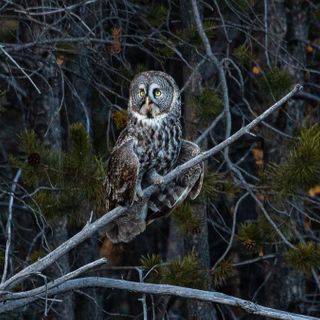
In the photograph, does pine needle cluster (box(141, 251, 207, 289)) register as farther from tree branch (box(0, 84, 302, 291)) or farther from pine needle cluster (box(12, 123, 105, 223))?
tree branch (box(0, 84, 302, 291))

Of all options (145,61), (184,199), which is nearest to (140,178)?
(184,199)

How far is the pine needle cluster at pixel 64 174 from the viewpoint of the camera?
15.6 ft

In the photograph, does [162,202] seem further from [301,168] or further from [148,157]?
[301,168]

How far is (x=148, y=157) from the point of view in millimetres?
5191

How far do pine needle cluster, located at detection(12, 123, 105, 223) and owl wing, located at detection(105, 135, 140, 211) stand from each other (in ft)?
0.23

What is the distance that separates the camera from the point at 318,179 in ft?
15.7

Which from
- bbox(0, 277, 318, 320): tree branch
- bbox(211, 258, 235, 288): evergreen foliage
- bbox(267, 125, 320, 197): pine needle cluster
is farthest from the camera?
bbox(211, 258, 235, 288): evergreen foliage

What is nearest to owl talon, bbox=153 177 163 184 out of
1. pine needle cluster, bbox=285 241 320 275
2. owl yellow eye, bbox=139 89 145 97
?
owl yellow eye, bbox=139 89 145 97

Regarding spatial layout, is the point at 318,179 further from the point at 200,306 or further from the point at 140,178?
the point at 200,306

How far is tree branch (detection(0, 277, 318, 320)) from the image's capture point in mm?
4094

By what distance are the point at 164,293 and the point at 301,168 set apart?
1.00 metres

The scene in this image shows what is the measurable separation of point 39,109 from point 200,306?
161 cm

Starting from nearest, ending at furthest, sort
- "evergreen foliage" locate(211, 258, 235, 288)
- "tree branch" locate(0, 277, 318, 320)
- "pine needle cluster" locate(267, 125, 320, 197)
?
1. "tree branch" locate(0, 277, 318, 320)
2. "pine needle cluster" locate(267, 125, 320, 197)
3. "evergreen foliage" locate(211, 258, 235, 288)

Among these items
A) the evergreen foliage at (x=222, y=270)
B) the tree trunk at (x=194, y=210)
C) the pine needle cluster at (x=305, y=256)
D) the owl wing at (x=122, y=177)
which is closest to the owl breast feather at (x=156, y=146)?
the owl wing at (x=122, y=177)
